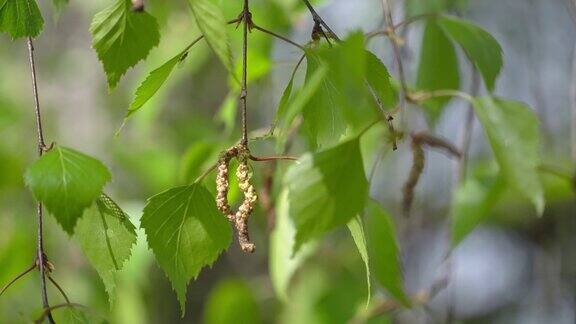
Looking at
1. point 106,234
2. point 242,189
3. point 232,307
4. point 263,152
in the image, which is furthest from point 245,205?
point 263,152

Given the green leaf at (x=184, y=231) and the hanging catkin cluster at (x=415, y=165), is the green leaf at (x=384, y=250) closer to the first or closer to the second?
the hanging catkin cluster at (x=415, y=165)

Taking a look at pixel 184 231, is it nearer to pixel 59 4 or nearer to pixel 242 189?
pixel 242 189

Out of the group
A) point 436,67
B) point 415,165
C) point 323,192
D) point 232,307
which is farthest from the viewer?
point 232,307

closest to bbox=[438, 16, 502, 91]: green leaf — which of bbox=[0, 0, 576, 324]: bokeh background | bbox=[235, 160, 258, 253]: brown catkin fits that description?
bbox=[235, 160, 258, 253]: brown catkin

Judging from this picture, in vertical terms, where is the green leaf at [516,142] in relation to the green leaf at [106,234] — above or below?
below

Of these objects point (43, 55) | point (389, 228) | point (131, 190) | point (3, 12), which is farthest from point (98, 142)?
point (3, 12)

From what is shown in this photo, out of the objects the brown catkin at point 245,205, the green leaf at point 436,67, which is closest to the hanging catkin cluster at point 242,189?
the brown catkin at point 245,205

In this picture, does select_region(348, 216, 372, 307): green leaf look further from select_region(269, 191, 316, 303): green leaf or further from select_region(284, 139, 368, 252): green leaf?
select_region(269, 191, 316, 303): green leaf
